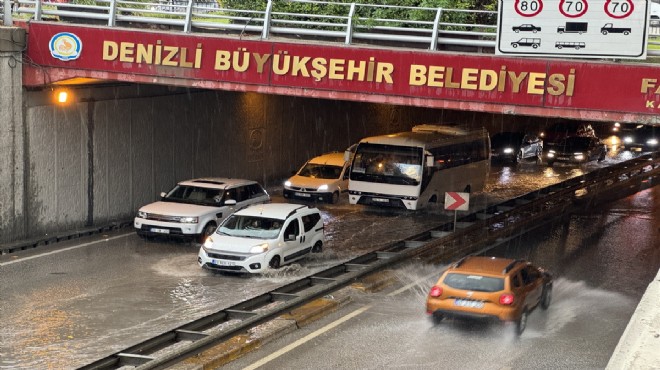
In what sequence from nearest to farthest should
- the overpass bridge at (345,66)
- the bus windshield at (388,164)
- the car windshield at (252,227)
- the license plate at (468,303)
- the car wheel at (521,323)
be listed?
the license plate at (468,303) < the car wheel at (521,323) < the overpass bridge at (345,66) < the car windshield at (252,227) < the bus windshield at (388,164)

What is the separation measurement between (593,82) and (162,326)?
992 cm

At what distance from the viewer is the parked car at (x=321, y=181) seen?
32812mm

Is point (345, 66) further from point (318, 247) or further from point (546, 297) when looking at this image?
point (546, 297)

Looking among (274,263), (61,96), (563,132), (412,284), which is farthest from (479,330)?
(563,132)

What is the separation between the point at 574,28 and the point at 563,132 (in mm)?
27338

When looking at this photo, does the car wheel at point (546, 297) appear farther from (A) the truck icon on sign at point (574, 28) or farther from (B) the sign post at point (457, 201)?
(B) the sign post at point (457, 201)

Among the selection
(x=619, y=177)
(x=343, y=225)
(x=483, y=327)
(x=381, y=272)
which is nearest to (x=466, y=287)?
(x=483, y=327)

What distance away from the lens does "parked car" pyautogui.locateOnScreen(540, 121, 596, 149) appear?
4566 cm

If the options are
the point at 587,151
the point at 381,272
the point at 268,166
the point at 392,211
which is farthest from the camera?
the point at 587,151

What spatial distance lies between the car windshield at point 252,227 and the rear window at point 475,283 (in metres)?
5.93

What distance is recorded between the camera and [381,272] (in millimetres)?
22188

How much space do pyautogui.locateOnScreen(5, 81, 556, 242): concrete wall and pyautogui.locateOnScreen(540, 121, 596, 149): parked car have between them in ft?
36.3

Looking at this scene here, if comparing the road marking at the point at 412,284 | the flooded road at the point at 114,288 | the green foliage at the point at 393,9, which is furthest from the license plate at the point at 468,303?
the green foliage at the point at 393,9

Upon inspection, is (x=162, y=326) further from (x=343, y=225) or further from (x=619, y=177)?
(x=619, y=177)
